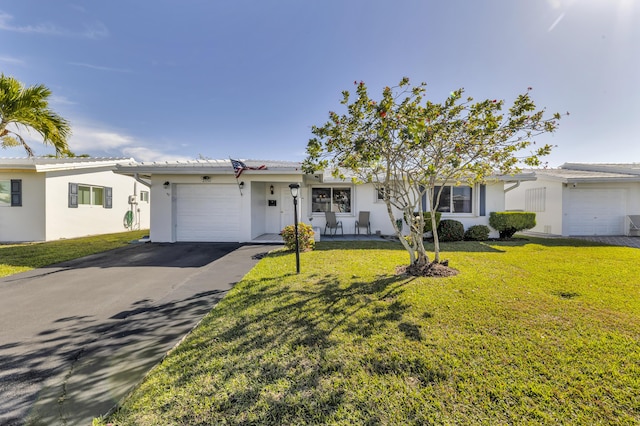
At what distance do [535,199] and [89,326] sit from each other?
18624mm

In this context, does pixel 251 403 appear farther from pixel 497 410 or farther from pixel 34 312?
pixel 34 312

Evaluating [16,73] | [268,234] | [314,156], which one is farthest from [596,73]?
[16,73]

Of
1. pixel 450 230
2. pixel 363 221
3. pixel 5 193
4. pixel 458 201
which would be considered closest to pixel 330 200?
pixel 363 221

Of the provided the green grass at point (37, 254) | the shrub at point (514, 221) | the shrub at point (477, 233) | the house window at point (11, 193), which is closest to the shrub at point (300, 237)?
the green grass at point (37, 254)

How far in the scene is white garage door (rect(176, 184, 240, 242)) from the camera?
1018cm

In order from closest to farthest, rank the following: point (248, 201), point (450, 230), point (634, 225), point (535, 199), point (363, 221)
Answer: point (248, 201) → point (450, 230) → point (363, 221) → point (634, 225) → point (535, 199)

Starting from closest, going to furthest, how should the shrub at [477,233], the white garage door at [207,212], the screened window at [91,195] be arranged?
the white garage door at [207,212] → the shrub at [477,233] → the screened window at [91,195]

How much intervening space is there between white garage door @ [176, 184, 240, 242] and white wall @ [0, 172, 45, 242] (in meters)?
6.05

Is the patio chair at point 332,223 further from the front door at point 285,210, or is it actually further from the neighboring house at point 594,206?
the neighboring house at point 594,206

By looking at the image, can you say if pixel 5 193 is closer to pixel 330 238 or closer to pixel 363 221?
pixel 330 238

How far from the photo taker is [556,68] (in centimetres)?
862

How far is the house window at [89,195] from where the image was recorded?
39.1ft

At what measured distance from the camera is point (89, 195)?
13094 millimetres

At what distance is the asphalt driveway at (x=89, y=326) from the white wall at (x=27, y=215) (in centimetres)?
651
